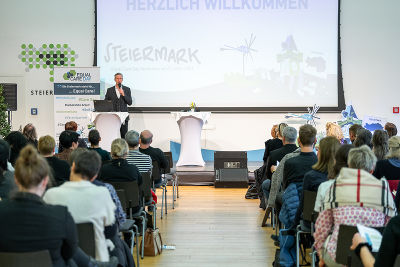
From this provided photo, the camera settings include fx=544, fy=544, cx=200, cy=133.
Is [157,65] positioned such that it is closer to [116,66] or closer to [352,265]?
A: [116,66]

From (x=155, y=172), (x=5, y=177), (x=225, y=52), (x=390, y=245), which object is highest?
(x=225, y=52)

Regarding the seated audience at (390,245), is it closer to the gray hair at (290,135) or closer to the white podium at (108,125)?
the gray hair at (290,135)

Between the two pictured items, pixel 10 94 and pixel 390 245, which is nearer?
pixel 390 245

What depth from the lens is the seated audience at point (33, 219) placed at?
7.68 ft

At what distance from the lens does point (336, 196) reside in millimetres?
2963

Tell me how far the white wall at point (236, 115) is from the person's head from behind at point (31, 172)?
28.7ft

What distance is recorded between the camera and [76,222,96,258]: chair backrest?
288 centimetres

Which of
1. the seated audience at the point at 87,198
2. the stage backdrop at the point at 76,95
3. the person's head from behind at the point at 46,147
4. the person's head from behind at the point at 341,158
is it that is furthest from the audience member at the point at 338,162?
the stage backdrop at the point at 76,95

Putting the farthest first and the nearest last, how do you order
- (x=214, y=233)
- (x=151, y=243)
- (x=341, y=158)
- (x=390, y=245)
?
1. (x=214, y=233)
2. (x=151, y=243)
3. (x=341, y=158)
4. (x=390, y=245)

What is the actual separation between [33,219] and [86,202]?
56cm

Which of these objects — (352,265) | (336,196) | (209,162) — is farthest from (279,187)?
(209,162)

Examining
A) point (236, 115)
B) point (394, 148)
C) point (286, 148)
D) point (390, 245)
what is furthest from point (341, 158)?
point (236, 115)

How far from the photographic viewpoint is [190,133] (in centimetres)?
943

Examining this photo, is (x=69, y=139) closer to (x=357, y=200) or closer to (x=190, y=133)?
(x=357, y=200)
